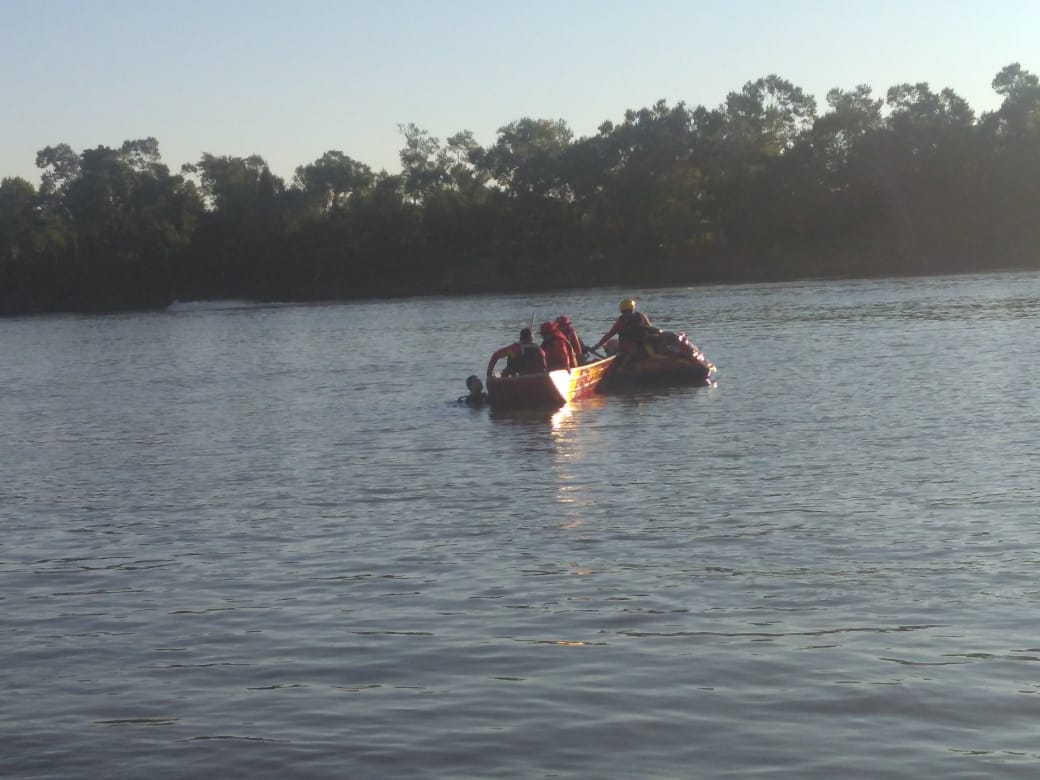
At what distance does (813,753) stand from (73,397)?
25.9 metres

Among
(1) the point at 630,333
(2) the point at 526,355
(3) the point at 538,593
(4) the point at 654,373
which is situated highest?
(1) the point at 630,333

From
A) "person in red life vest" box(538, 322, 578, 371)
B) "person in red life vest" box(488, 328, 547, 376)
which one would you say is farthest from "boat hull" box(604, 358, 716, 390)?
"person in red life vest" box(488, 328, 547, 376)

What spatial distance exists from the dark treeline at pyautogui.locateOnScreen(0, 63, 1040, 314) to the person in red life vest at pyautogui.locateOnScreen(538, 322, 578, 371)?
66.7 m

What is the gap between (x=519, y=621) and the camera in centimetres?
955

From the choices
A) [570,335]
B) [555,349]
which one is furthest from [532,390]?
[570,335]

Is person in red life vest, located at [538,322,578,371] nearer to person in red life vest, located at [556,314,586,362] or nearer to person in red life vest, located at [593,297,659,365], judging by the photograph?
person in red life vest, located at [556,314,586,362]

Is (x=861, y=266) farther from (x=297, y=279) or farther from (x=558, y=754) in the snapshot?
(x=558, y=754)

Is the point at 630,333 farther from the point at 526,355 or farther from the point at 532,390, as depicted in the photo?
Result: the point at 532,390

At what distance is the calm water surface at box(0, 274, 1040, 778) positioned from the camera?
294 inches

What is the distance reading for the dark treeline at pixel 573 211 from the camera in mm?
93312

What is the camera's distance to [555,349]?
2431cm

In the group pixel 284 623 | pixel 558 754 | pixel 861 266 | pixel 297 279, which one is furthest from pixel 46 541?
pixel 297 279

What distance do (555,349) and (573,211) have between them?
79.0m

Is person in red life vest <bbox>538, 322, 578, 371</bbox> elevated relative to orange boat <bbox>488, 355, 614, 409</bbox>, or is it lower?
elevated
